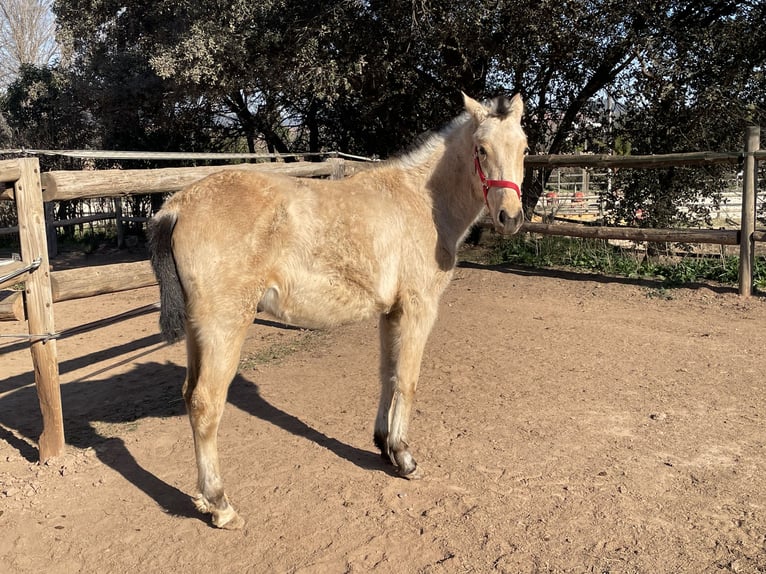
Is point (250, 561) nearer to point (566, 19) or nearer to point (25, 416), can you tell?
point (25, 416)

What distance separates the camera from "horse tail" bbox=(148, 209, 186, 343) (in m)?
3.35

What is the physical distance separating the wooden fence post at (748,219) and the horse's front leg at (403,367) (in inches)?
224

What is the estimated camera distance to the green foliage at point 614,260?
8484 mm

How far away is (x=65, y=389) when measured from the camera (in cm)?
555

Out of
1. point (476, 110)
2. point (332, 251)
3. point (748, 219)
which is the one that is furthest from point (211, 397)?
point (748, 219)

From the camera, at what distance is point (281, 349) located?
21.5 feet

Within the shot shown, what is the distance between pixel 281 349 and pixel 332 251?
10.7 feet

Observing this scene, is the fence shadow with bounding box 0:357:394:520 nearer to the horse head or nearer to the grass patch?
the grass patch

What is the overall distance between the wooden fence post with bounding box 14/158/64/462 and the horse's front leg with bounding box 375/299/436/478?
83.5 inches

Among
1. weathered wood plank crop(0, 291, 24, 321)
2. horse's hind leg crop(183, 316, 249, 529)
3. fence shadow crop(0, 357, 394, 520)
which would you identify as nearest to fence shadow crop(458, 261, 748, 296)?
fence shadow crop(0, 357, 394, 520)

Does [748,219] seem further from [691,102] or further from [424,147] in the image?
[424,147]

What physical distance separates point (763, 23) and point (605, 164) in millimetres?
3104

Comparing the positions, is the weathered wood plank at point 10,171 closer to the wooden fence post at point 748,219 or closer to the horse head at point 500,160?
the horse head at point 500,160

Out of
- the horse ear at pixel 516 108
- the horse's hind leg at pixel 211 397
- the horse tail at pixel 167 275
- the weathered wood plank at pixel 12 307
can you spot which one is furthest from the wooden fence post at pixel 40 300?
the horse ear at pixel 516 108
